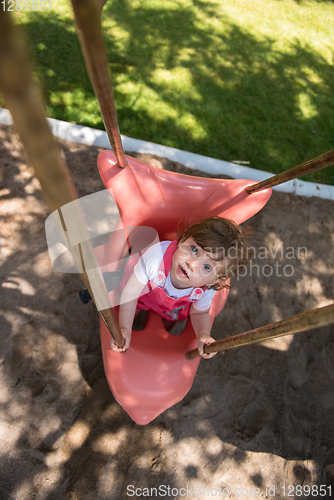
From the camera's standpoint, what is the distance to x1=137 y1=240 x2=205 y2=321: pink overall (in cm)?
137

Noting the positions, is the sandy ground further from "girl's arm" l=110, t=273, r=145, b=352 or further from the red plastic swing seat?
"girl's arm" l=110, t=273, r=145, b=352

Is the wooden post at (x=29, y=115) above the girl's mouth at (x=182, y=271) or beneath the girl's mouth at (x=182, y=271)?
above

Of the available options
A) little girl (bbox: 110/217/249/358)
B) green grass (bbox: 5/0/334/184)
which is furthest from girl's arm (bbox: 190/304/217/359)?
green grass (bbox: 5/0/334/184)

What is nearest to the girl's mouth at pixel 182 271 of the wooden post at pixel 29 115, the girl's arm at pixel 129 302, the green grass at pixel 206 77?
the girl's arm at pixel 129 302

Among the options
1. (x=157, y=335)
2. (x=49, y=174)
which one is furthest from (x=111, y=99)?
(x=157, y=335)

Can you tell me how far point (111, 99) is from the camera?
936mm

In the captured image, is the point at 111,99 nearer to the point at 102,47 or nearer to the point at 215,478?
the point at 102,47

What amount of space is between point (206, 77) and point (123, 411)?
2749 millimetres

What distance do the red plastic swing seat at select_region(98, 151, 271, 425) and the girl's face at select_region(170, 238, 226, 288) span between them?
251 millimetres

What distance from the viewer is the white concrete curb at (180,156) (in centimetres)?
218

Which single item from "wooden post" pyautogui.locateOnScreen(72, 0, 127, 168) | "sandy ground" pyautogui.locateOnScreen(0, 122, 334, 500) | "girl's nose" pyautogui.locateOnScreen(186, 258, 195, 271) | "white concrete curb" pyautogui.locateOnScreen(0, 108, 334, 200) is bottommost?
"sandy ground" pyautogui.locateOnScreen(0, 122, 334, 500)

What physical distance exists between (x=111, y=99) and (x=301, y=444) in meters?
1.87

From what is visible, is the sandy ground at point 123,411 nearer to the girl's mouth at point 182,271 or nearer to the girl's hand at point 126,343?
the girl's hand at point 126,343

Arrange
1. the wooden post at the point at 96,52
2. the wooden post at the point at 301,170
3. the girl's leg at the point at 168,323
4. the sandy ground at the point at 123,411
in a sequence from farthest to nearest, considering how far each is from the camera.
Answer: the girl's leg at the point at 168,323
the sandy ground at the point at 123,411
the wooden post at the point at 301,170
the wooden post at the point at 96,52
